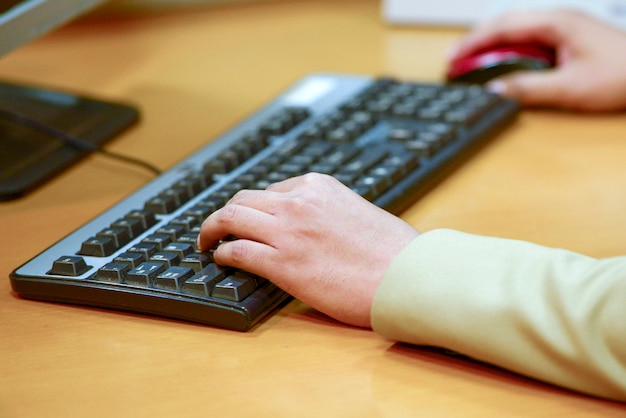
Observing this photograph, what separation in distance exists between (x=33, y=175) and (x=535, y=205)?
0.48 m

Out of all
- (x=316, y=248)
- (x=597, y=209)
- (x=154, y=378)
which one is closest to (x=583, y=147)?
(x=597, y=209)

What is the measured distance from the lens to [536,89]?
1.09m

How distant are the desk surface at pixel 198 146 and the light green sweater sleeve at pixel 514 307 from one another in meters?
0.02

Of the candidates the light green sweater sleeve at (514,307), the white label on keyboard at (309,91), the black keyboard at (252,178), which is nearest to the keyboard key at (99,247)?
the black keyboard at (252,178)

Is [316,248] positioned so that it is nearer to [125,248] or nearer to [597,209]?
[125,248]

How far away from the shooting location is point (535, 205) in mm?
873

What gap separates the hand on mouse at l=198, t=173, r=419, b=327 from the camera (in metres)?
0.69

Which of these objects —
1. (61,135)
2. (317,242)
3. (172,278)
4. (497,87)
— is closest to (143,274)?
(172,278)

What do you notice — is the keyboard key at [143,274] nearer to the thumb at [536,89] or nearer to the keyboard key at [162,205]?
the keyboard key at [162,205]

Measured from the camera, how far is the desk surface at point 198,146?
24.5 inches

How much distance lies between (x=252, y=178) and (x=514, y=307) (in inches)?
12.2

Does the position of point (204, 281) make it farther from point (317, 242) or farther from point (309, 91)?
point (309, 91)

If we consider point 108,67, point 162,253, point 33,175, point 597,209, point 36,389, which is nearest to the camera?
point 36,389

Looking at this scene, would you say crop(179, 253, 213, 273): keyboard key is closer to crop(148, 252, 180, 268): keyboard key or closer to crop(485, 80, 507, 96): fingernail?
crop(148, 252, 180, 268): keyboard key
